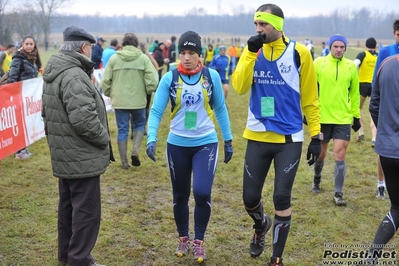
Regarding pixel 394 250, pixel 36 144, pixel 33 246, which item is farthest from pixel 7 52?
pixel 394 250

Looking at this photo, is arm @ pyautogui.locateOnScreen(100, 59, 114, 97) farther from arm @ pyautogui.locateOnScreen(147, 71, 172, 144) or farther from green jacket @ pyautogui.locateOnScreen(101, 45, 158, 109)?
arm @ pyautogui.locateOnScreen(147, 71, 172, 144)

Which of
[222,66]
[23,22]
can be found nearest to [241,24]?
[23,22]

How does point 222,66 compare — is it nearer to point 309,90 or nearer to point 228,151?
point 228,151

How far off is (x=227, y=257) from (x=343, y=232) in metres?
1.49

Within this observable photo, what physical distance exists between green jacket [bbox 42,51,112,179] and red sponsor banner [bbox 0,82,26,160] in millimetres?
4027

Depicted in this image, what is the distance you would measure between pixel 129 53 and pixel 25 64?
1.89 metres

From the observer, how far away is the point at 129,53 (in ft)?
24.9

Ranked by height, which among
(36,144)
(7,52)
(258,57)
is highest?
(258,57)

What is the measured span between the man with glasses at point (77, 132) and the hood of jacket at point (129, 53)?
351 cm

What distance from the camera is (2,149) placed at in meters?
7.57

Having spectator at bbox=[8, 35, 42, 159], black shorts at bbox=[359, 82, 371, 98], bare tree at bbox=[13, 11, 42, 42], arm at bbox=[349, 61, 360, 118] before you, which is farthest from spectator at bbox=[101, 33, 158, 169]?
bare tree at bbox=[13, 11, 42, 42]

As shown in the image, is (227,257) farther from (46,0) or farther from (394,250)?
(46,0)

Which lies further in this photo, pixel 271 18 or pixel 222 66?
pixel 222 66

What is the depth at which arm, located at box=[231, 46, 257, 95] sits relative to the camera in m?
4.11
